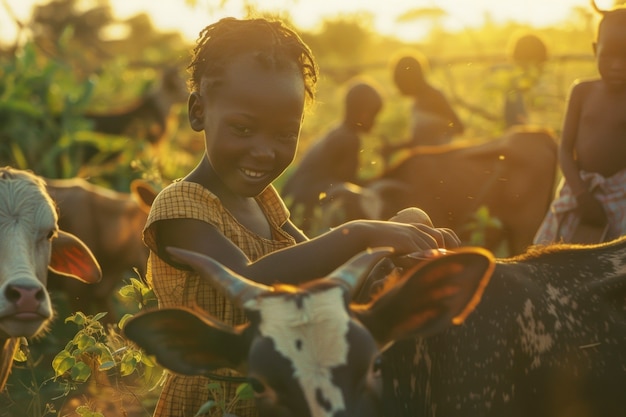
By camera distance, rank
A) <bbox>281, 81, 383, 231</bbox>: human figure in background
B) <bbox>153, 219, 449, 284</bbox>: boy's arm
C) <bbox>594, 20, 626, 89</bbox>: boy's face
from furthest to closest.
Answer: <bbox>281, 81, 383, 231</bbox>: human figure in background < <bbox>594, 20, 626, 89</bbox>: boy's face < <bbox>153, 219, 449, 284</bbox>: boy's arm

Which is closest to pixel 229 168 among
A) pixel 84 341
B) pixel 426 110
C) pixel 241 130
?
pixel 241 130

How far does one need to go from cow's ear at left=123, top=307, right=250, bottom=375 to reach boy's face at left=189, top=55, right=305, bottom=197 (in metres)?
0.90

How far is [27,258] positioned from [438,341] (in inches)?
92.4

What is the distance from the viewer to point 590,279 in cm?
396

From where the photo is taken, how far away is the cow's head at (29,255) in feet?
15.6

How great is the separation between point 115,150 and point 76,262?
8.60 metres

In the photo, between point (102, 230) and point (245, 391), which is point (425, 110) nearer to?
point (102, 230)

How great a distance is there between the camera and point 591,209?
20.7 ft

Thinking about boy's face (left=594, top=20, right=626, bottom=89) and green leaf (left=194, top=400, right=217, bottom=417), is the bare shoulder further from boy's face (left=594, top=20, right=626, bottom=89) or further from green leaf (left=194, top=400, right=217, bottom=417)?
green leaf (left=194, top=400, right=217, bottom=417)

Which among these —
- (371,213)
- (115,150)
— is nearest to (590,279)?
(371,213)

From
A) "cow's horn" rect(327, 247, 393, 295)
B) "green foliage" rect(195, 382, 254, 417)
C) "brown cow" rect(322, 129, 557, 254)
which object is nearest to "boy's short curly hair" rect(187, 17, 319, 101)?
"cow's horn" rect(327, 247, 393, 295)

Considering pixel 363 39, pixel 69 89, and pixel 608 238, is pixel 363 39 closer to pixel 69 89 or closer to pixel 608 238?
pixel 69 89

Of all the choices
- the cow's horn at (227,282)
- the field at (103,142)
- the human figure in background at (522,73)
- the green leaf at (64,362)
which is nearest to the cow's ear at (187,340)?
Answer: the cow's horn at (227,282)

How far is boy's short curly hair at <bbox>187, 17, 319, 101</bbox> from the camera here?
3938mm
